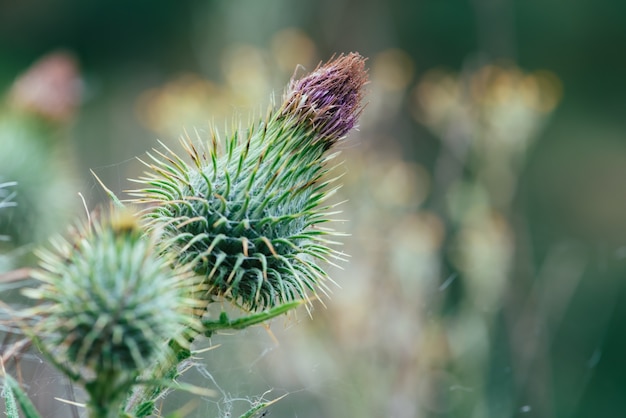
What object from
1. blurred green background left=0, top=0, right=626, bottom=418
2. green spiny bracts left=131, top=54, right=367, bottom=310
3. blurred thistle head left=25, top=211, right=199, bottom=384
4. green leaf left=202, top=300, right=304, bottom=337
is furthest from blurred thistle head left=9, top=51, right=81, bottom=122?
green leaf left=202, top=300, right=304, bottom=337

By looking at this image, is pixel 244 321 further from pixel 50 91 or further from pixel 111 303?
pixel 50 91

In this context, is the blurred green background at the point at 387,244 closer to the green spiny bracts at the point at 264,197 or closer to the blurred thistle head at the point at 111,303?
the green spiny bracts at the point at 264,197

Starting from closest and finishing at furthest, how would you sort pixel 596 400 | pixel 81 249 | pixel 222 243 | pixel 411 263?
pixel 81 249 → pixel 222 243 → pixel 411 263 → pixel 596 400

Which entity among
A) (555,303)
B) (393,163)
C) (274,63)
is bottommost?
(555,303)

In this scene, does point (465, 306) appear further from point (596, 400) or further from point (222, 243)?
point (596, 400)

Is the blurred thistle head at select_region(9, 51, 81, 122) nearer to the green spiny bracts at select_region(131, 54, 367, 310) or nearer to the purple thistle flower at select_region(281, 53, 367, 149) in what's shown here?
the green spiny bracts at select_region(131, 54, 367, 310)

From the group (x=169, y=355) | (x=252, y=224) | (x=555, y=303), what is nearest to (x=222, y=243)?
(x=252, y=224)

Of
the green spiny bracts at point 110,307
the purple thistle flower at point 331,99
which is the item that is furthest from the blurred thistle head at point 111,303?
the purple thistle flower at point 331,99
